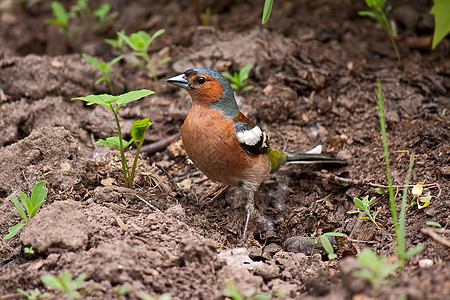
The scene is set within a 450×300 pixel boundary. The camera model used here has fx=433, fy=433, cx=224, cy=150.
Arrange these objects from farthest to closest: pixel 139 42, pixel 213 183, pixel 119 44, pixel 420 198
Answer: pixel 119 44, pixel 139 42, pixel 213 183, pixel 420 198

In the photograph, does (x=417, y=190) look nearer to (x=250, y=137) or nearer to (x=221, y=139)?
(x=250, y=137)

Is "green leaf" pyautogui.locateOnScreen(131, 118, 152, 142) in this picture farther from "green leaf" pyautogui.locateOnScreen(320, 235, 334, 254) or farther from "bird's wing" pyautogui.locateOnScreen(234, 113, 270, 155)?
"green leaf" pyautogui.locateOnScreen(320, 235, 334, 254)

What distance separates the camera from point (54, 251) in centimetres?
314

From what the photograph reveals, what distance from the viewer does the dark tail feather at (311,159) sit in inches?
200

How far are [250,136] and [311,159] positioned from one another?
0.94 metres

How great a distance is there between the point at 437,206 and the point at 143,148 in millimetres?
3354

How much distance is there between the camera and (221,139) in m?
4.45

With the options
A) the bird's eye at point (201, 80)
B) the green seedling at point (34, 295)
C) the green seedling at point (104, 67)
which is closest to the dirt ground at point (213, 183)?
the green seedling at point (34, 295)

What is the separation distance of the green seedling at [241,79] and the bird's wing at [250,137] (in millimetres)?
1054

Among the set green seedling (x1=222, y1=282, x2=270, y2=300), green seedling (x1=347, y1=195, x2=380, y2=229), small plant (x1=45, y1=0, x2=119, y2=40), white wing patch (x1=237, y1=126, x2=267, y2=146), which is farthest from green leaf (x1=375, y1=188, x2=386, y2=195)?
small plant (x1=45, y1=0, x2=119, y2=40)

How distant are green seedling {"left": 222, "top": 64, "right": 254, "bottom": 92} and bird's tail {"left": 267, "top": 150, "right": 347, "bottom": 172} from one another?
112cm

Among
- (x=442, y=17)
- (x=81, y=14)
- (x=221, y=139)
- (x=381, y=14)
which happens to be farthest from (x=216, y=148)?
(x=81, y=14)

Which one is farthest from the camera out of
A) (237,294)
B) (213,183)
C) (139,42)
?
(139,42)

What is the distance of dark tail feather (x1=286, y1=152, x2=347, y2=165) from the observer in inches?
200
